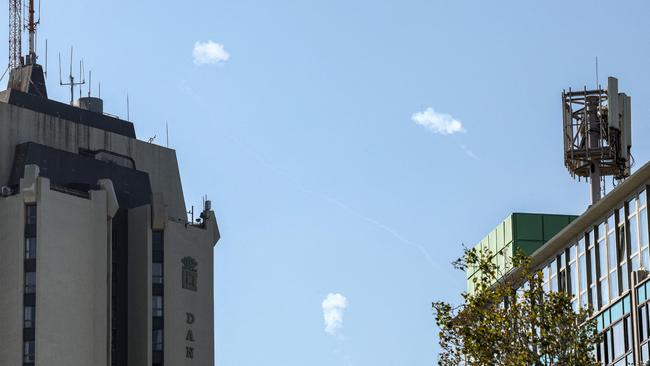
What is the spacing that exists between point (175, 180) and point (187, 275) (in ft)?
46.4

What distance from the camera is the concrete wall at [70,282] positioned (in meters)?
127

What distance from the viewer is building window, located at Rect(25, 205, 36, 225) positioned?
12912 cm

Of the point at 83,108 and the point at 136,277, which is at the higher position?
the point at 83,108

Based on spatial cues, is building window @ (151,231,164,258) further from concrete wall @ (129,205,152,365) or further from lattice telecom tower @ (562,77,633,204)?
lattice telecom tower @ (562,77,633,204)

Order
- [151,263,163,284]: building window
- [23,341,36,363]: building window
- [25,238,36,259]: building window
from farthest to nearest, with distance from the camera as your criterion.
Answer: [151,263,163,284]: building window → [25,238,36,259]: building window → [23,341,36,363]: building window

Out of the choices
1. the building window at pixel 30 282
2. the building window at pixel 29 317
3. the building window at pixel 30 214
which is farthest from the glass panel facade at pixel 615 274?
the building window at pixel 30 214

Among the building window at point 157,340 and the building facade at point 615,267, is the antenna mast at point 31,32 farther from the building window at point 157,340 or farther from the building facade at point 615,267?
the building facade at point 615,267

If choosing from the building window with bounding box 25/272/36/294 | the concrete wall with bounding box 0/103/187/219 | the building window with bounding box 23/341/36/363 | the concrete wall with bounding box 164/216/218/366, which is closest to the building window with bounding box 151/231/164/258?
the concrete wall with bounding box 164/216/218/366

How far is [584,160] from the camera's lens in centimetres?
9675

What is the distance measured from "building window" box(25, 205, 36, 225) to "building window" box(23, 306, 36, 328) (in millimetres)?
7063

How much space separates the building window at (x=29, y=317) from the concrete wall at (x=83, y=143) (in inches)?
552

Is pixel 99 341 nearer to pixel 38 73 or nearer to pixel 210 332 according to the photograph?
pixel 210 332

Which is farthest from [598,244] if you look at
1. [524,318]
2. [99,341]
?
[99,341]

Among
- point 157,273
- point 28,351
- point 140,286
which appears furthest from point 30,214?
point 157,273
